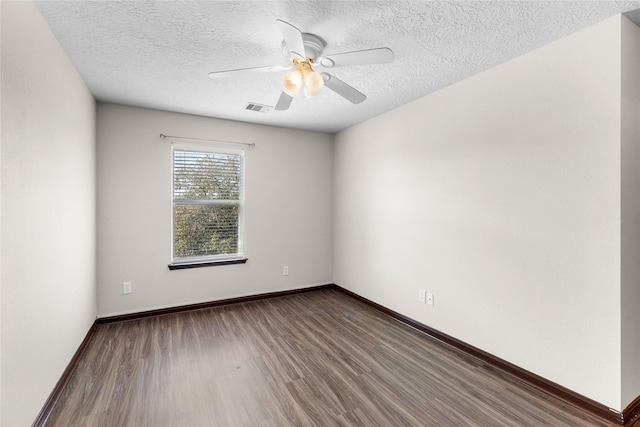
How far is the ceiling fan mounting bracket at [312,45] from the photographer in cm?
190

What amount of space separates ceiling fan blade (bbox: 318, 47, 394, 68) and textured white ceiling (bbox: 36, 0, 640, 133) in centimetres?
22

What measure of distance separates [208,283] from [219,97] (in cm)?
222

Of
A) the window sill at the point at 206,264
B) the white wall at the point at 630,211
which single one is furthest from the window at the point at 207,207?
the white wall at the point at 630,211

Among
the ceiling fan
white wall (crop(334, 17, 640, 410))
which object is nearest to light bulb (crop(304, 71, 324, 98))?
the ceiling fan

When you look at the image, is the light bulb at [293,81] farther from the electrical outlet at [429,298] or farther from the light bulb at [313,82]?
the electrical outlet at [429,298]

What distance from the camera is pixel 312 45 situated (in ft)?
6.42

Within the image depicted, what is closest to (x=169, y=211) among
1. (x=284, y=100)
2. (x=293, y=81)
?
(x=284, y=100)

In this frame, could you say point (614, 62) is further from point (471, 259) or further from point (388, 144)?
point (388, 144)

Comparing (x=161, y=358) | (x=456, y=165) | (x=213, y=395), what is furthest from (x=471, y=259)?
(x=161, y=358)

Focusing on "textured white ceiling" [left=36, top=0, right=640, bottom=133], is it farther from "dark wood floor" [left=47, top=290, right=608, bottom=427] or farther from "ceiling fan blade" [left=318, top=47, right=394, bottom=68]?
"dark wood floor" [left=47, top=290, right=608, bottom=427]

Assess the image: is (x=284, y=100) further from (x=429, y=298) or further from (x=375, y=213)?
(x=429, y=298)

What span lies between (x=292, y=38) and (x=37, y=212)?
67.8 inches

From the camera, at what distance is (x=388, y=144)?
11.5 feet

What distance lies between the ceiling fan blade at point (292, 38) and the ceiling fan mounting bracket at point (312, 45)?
0.18 meters
